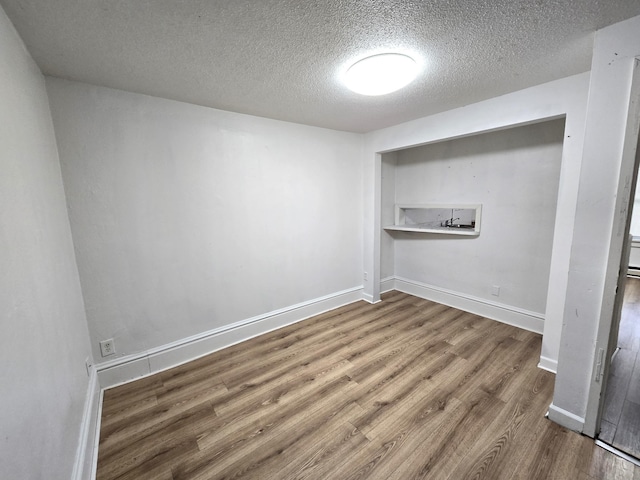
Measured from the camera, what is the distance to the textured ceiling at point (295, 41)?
3.79ft

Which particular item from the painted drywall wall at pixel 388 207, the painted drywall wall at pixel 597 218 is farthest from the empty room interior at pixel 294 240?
the painted drywall wall at pixel 388 207

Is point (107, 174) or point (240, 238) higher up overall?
point (107, 174)

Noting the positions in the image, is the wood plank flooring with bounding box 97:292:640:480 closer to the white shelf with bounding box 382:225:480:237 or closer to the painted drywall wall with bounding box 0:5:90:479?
the painted drywall wall with bounding box 0:5:90:479

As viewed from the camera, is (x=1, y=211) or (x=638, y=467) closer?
(x=1, y=211)

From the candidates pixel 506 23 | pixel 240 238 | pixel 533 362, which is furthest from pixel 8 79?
pixel 533 362

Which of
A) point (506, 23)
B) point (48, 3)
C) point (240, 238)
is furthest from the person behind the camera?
point (240, 238)

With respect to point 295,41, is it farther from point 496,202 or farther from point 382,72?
point 496,202

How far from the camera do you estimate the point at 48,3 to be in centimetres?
107

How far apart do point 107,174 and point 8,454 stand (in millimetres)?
1772

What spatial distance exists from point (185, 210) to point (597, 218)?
113 inches

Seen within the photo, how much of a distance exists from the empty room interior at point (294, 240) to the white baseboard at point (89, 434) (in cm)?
2

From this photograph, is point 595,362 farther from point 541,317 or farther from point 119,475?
point 119,475

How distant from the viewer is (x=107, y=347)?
200 cm

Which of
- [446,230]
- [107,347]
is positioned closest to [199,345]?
[107,347]
